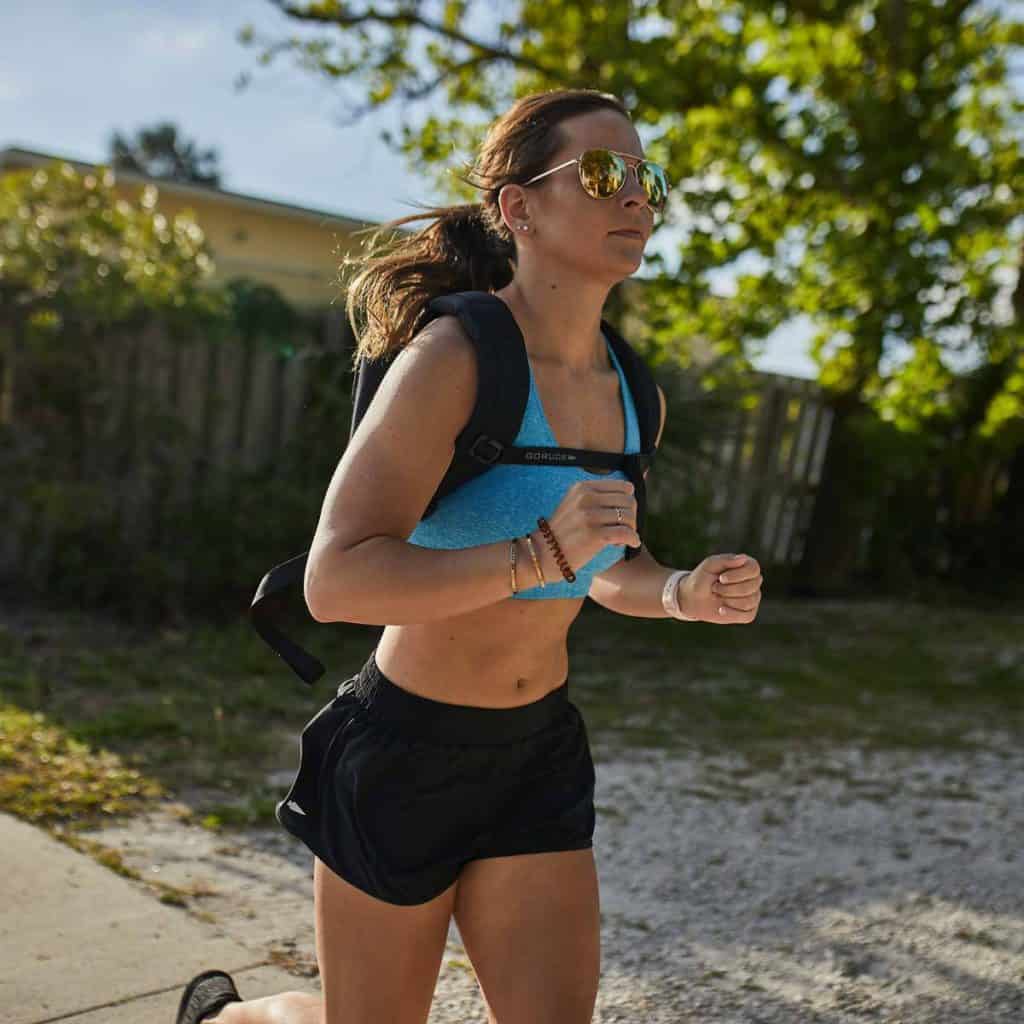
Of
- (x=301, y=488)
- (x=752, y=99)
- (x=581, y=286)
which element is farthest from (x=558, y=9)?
(x=581, y=286)

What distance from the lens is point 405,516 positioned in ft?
6.43

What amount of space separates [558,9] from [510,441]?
8.46 metres

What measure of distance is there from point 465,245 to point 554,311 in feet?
1.01

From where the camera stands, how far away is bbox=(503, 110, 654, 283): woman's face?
87.6 inches

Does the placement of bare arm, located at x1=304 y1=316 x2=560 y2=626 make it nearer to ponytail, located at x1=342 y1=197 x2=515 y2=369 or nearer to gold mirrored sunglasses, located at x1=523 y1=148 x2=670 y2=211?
ponytail, located at x1=342 y1=197 x2=515 y2=369

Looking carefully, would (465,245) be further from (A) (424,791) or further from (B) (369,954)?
(B) (369,954)

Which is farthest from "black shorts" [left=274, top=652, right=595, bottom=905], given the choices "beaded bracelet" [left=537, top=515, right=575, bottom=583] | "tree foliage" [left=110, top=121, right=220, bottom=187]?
"tree foliage" [left=110, top=121, right=220, bottom=187]

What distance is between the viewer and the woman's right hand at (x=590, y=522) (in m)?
1.75

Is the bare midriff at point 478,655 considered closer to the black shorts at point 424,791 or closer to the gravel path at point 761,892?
the black shorts at point 424,791

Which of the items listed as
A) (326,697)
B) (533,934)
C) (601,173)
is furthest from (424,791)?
(326,697)

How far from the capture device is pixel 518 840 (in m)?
2.19

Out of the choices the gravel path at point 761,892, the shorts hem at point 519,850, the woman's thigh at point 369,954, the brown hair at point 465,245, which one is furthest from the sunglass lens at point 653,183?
the gravel path at point 761,892

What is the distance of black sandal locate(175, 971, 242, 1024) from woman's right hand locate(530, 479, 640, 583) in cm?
149

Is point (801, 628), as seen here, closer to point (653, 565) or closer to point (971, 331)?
point (971, 331)
